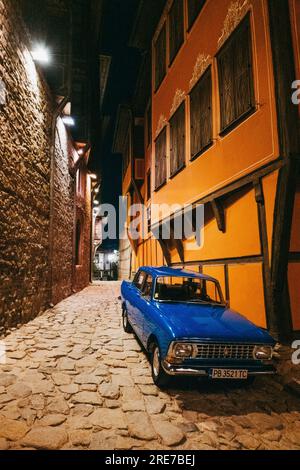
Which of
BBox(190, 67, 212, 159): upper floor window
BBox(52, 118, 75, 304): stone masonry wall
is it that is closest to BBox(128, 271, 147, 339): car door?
BBox(190, 67, 212, 159): upper floor window

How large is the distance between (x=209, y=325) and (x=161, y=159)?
28.4 ft

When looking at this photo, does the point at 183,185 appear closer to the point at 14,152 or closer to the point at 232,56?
the point at 232,56

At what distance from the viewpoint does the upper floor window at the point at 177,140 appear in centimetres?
924

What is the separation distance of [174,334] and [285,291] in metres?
3.02

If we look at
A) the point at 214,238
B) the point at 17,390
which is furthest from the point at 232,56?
the point at 17,390

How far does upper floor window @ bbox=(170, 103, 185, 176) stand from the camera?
9244mm

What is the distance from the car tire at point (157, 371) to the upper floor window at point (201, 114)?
538 cm

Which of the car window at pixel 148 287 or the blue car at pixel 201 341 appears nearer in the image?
the blue car at pixel 201 341

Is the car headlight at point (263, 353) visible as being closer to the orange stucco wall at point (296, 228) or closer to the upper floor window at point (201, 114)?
the orange stucco wall at point (296, 228)

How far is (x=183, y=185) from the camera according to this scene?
Answer: 9.08 metres

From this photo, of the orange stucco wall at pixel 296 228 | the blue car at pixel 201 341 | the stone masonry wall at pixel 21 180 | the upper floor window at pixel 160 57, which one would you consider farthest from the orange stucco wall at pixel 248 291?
the upper floor window at pixel 160 57

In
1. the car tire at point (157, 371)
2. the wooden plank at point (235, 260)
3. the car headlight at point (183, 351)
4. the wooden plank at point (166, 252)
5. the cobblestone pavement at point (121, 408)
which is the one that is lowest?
the cobblestone pavement at point (121, 408)

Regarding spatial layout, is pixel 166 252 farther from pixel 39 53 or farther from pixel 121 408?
pixel 121 408

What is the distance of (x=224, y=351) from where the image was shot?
361 centimetres
